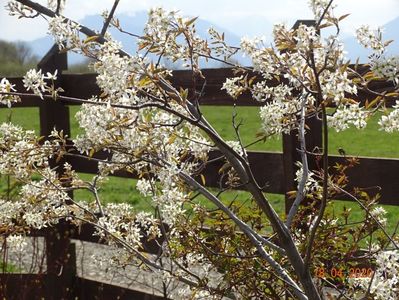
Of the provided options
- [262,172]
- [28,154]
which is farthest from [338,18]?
[262,172]

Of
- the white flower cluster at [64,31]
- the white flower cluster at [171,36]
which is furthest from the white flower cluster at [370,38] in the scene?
the white flower cluster at [64,31]

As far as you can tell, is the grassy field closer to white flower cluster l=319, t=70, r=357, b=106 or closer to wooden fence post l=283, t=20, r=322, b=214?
wooden fence post l=283, t=20, r=322, b=214

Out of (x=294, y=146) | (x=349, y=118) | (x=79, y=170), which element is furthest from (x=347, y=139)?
(x=349, y=118)

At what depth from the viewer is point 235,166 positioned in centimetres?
191

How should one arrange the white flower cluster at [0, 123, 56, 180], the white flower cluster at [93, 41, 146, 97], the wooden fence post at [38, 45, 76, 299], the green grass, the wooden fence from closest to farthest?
the white flower cluster at [93, 41, 146, 97] < the white flower cluster at [0, 123, 56, 180] < the wooden fence < the wooden fence post at [38, 45, 76, 299] < the green grass

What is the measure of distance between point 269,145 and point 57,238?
8.88 meters

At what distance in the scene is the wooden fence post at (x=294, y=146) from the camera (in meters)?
3.07

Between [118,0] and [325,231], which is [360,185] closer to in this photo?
[325,231]

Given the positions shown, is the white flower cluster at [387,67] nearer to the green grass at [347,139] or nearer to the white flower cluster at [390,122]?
the white flower cluster at [390,122]

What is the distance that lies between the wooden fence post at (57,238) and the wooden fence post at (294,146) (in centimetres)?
163

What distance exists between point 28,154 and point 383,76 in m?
1.17

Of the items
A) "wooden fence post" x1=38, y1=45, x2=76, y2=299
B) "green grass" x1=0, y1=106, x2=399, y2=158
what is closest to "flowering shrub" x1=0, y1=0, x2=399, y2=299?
"wooden fence post" x1=38, y1=45, x2=76, y2=299
